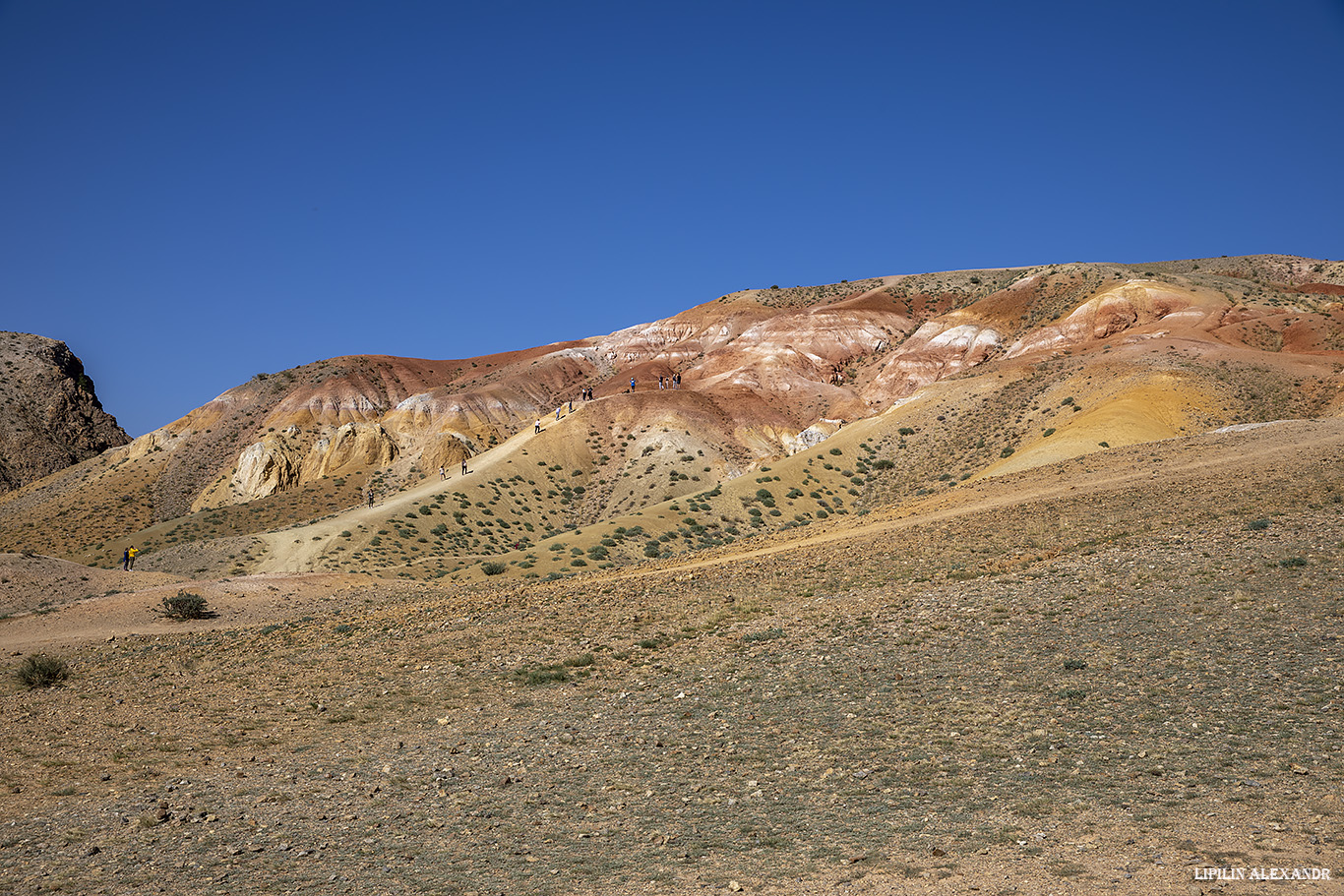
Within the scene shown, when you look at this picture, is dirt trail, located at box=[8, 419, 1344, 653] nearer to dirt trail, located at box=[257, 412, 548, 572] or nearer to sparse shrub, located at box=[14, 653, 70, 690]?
sparse shrub, located at box=[14, 653, 70, 690]

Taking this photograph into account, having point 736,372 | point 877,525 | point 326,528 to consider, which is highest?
point 736,372

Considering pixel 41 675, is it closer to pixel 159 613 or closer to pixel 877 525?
pixel 159 613

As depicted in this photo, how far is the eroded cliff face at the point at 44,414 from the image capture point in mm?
96750

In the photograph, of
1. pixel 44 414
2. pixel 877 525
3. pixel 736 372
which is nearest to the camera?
pixel 877 525

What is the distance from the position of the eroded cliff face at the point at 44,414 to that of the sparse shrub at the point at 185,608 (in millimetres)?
77006

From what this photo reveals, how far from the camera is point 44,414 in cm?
10238

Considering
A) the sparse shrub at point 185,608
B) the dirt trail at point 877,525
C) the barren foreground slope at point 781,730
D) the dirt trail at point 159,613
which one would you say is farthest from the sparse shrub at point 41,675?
the sparse shrub at point 185,608

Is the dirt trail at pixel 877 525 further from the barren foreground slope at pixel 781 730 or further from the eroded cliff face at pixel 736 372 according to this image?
the eroded cliff face at pixel 736 372

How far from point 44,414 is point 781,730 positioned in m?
116

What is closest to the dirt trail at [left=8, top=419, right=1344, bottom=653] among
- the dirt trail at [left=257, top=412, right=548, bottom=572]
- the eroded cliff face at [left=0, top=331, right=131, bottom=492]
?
the dirt trail at [left=257, top=412, right=548, bottom=572]

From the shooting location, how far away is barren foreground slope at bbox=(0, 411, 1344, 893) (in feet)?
29.0

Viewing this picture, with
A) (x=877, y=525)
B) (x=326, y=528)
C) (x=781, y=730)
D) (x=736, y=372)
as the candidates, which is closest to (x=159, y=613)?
(x=326, y=528)

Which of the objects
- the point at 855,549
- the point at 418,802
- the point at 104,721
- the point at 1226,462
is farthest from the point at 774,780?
the point at 1226,462

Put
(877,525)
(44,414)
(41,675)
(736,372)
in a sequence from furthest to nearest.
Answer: (44,414)
(736,372)
(877,525)
(41,675)
